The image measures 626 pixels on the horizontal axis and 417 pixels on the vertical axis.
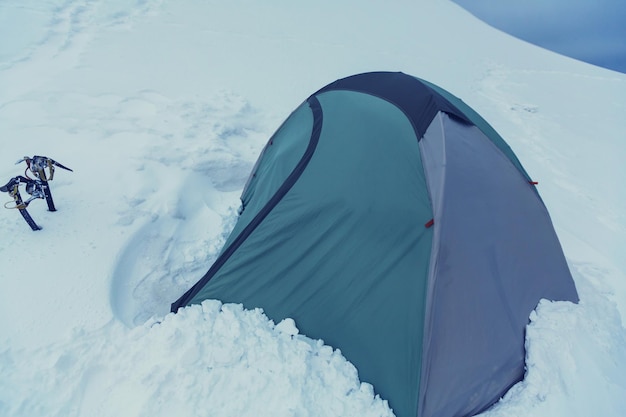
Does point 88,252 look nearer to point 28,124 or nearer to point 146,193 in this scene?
point 146,193

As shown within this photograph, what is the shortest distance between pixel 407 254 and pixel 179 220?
84.5 inches

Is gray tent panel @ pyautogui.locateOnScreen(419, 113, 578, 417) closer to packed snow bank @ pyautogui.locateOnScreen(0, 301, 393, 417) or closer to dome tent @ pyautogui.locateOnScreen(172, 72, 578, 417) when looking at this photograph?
dome tent @ pyautogui.locateOnScreen(172, 72, 578, 417)

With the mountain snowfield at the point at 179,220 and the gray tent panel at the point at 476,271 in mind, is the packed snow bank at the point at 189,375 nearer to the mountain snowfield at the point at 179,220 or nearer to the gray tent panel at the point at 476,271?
the mountain snowfield at the point at 179,220

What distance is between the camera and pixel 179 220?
10.3ft

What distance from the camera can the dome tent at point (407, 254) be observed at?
185 cm

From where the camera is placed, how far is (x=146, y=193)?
3.22m

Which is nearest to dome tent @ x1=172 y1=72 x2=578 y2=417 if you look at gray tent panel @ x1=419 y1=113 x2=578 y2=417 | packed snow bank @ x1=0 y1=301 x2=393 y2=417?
gray tent panel @ x1=419 y1=113 x2=578 y2=417

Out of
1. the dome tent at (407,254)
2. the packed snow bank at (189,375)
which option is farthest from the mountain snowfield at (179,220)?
the dome tent at (407,254)

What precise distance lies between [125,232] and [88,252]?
12.2 inches

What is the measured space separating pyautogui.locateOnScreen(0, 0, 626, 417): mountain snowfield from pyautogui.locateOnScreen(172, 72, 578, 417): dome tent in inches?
6.1

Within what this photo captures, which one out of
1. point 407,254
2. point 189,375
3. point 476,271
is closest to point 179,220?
point 189,375

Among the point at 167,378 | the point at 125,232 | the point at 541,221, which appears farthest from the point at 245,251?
the point at 541,221

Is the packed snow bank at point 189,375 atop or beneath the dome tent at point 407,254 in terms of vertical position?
beneath

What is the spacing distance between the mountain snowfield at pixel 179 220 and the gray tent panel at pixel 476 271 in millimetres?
156
